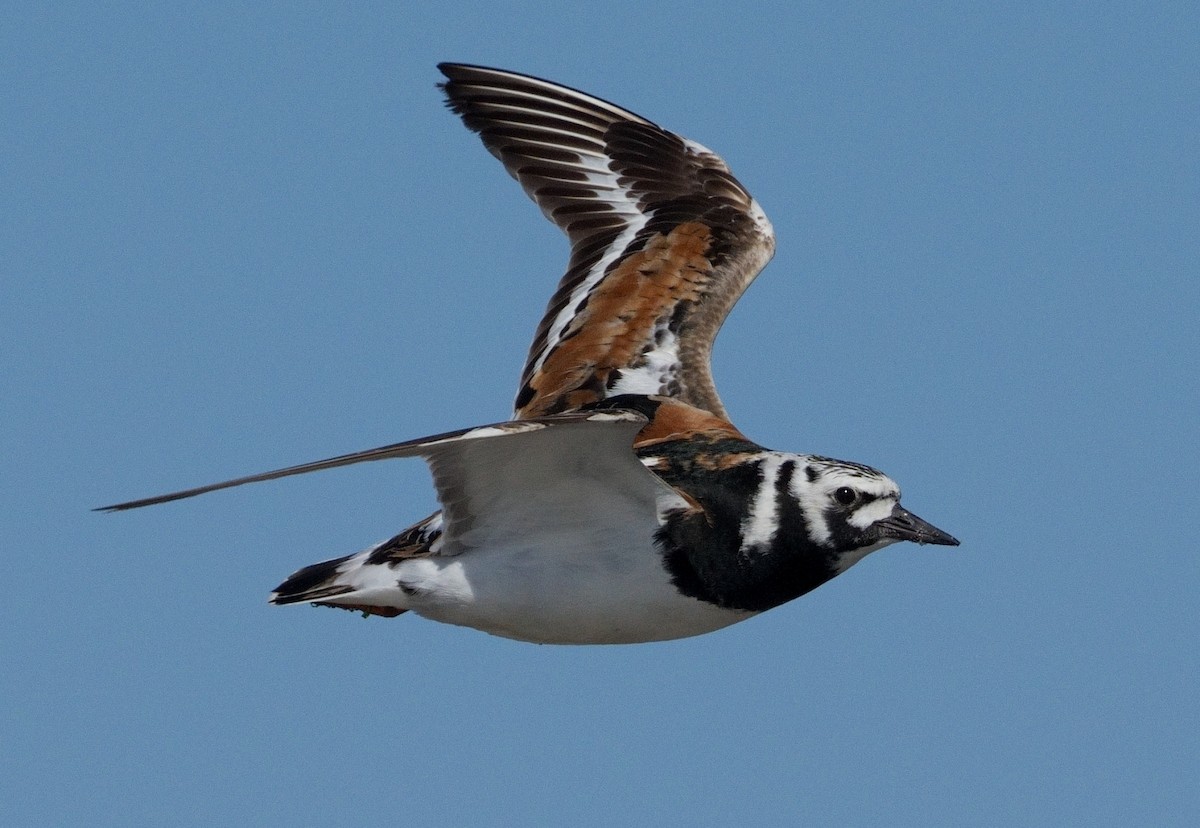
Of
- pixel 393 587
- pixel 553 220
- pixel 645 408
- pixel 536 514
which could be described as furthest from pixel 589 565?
pixel 553 220

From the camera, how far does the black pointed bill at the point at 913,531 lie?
923 cm

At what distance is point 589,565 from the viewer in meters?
9.04

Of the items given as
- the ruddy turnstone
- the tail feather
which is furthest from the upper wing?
the tail feather

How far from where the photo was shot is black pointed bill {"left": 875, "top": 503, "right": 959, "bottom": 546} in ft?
30.3

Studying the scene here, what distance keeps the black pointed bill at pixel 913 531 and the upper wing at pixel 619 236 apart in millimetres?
1907

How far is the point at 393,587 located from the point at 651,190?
4.27 metres

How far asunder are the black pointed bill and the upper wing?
1.91 m

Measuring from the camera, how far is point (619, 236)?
1213cm

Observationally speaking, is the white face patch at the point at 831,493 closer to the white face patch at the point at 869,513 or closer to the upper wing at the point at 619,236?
the white face patch at the point at 869,513

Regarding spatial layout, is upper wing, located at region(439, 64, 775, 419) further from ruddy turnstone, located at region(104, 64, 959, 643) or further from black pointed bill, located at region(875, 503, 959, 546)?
black pointed bill, located at region(875, 503, 959, 546)

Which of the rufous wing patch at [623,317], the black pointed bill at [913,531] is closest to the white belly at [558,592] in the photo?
the black pointed bill at [913,531]

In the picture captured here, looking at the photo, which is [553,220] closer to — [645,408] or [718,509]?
[645,408]

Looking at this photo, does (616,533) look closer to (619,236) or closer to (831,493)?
(831,493)

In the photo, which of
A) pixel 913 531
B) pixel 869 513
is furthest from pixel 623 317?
pixel 913 531
